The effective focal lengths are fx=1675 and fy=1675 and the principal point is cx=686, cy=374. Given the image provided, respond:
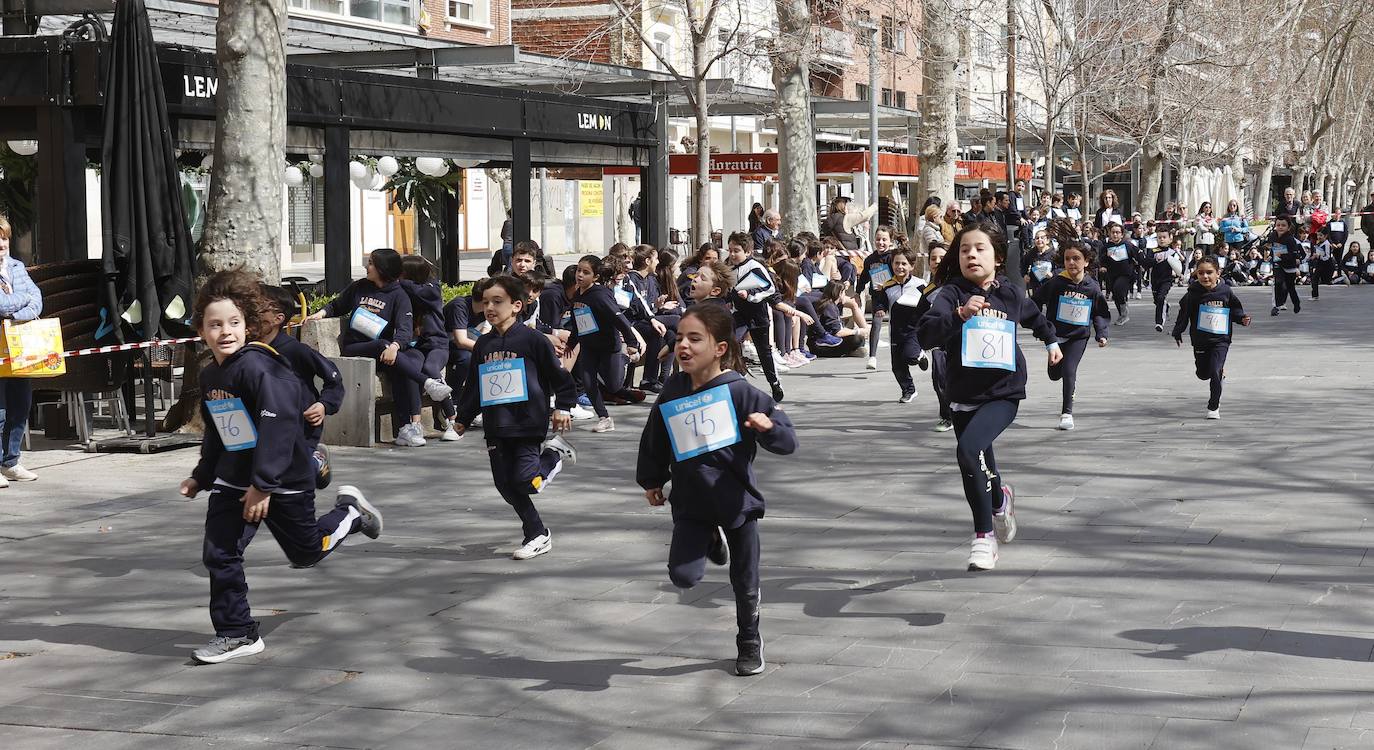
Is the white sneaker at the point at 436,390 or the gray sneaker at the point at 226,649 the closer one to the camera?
the gray sneaker at the point at 226,649

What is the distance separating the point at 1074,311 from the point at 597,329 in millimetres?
3979

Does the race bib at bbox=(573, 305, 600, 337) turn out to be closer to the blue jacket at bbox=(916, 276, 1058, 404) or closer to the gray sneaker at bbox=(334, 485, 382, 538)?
the blue jacket at bbox=(916, 276, 1058, 404)

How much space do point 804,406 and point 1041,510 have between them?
5673 mm

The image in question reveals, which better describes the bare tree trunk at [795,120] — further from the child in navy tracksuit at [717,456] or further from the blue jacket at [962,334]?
the child in navy tracksuit at [717,456]

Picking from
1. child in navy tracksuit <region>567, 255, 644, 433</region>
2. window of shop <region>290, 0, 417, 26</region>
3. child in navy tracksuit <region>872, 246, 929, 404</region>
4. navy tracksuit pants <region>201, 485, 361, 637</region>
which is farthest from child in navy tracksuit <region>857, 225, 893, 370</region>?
window of shop <region>290, 0, 417, 26</region>

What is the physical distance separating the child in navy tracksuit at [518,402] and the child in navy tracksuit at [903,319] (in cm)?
590

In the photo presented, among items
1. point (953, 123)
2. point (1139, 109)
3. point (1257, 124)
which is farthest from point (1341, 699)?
point (1257, 124)

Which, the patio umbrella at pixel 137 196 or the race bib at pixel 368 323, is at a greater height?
the patio umbrella at pixel 137 196

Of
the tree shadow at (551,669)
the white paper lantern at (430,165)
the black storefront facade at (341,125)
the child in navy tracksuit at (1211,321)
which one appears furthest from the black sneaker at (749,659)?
the white paper lantern at (430,165)

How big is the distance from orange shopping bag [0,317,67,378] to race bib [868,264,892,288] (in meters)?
8.59

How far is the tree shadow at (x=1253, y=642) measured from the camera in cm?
603

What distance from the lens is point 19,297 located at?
10820 mm

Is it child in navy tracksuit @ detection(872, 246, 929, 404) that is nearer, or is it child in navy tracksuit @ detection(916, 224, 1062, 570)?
child in navy tracksuit @ detection(916, 224, 1062, 570)

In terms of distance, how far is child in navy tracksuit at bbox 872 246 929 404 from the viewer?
46.9ft
